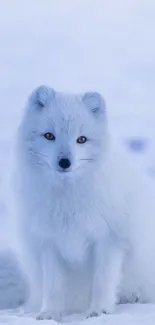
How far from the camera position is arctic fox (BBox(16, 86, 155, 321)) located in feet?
6.13

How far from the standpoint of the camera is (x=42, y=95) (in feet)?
6.27

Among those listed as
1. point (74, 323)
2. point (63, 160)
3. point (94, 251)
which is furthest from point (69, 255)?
point (63, 160)

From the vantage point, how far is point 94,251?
2018mm

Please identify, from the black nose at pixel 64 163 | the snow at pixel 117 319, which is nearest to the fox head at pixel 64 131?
the black nose at pixel 64 163

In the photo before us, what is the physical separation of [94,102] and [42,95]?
16 cm

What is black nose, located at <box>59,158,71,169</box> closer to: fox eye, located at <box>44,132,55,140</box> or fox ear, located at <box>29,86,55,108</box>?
fox eye, located at <box>44,132,55,140</box>

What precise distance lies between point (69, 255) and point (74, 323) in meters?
0.22

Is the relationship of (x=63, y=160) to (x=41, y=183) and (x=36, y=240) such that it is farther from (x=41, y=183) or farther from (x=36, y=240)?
(x=36, y=240)

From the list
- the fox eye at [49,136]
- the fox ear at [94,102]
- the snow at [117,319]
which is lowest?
the snow at [117,319]

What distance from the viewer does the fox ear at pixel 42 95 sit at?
1910 millimetres

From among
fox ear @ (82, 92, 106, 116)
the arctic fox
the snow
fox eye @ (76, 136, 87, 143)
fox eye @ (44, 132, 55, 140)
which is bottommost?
the snow

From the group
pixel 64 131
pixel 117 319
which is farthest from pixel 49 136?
pixel 117 319

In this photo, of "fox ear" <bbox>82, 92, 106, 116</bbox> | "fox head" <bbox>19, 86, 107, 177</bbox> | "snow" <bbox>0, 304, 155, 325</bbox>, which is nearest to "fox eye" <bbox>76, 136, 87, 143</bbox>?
"fox head" <bbox>19, 86, 107, 177</bbox>

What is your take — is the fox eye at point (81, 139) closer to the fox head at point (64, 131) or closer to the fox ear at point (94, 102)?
the fox head at point (64, 131)
